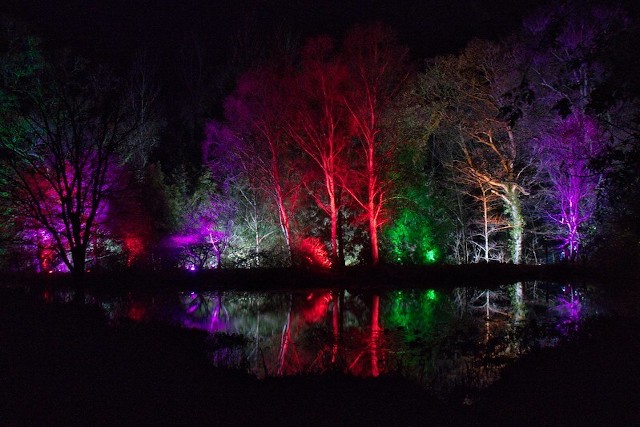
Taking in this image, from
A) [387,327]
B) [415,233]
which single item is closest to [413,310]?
[387,327]

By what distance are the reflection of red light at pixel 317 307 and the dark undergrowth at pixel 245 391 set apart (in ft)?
19.5

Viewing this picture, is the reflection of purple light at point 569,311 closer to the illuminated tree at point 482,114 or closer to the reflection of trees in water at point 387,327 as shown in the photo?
the reflection of trees in water at point 387,327

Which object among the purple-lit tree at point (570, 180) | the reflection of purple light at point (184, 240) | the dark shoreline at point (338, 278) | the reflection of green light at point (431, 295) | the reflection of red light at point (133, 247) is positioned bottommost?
the reflection of green light at point (431, 295)

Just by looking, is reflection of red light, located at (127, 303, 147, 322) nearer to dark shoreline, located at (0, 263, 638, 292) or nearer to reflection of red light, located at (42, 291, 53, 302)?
reflection of red light, located at (42, 291, 53, 302)

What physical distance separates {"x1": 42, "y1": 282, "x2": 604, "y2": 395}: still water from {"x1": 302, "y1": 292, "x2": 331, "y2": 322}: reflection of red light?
0.10ft

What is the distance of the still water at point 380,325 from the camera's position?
8672mm

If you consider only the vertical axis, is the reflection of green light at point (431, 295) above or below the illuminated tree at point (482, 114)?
below

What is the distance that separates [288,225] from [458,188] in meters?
11.8

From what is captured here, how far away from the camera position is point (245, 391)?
646cm

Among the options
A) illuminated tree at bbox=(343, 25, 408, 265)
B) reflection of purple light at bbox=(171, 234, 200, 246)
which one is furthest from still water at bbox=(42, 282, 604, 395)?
reflection of purple light at bbox=(171, 234, 200, 246)

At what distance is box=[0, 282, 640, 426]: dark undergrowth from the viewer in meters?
5.18

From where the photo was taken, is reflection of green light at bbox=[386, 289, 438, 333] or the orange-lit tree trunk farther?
the orange-lit tree trunk

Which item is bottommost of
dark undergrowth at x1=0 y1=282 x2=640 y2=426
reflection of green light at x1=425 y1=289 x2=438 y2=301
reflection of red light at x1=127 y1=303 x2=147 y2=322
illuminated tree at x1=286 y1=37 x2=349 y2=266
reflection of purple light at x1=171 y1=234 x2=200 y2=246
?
dark undergrowth at x1=0 y1=282 x2=640 y2=426

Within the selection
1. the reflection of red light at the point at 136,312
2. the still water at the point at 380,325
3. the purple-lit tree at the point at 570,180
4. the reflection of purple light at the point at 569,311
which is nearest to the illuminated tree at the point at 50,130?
the reflection of red light at the point at 136,312
